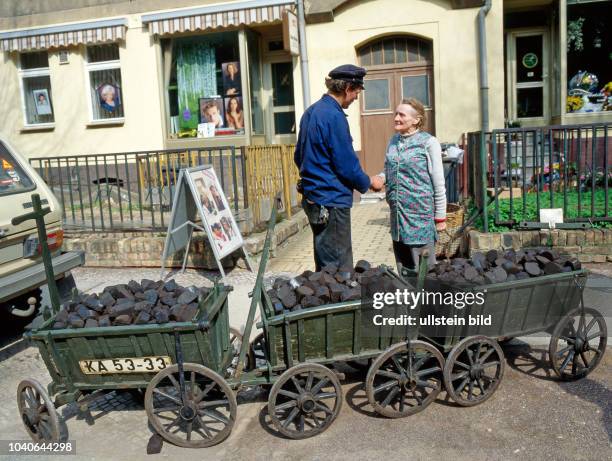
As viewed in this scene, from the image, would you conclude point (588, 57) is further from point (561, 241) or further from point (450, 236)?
point (450, 236)

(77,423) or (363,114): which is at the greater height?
(363,114)

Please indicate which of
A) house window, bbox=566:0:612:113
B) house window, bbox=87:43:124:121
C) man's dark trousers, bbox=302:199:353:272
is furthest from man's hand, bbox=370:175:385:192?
house window, bbox=87:43:124:121

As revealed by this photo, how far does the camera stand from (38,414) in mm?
3793

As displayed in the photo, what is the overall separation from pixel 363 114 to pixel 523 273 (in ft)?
31.5

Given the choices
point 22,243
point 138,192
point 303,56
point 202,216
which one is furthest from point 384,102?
point 22,243

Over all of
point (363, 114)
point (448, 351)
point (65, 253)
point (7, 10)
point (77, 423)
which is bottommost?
point (77, 423)

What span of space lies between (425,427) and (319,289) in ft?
3.46

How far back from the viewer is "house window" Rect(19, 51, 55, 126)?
14883mm

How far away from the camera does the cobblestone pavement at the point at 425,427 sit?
355 cm

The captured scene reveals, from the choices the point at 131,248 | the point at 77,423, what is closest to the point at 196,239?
the point at 131,248

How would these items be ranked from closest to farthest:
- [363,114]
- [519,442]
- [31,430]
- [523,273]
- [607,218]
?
[519,442] → [31,430] → [523,273] → [607,218] → [363,114]

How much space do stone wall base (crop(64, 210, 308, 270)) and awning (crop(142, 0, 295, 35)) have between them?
577cm

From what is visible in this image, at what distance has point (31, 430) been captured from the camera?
12.6 ft

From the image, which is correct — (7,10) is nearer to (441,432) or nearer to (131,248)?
(131,248)
